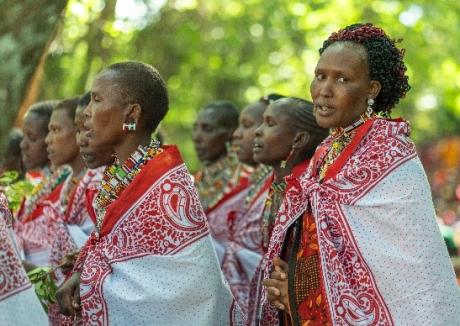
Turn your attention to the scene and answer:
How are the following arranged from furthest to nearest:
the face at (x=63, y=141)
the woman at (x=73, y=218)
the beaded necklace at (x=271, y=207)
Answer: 1. the face at (x=63, y=141)
2. the beaded necklace at (x=271, y=207)
3. the woman at (x=73, y=218)

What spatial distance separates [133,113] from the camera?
5203 mm

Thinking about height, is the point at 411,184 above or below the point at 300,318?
above

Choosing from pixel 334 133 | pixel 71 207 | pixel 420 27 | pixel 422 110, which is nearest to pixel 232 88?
pixel 420 27

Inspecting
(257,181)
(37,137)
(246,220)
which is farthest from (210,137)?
(37,137)

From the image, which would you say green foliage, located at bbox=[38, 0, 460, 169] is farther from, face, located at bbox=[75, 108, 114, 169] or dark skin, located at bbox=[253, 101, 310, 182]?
face, located at bbox=[75, 108, 114, 169]

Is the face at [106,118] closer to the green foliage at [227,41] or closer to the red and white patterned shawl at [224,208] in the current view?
the red and white patterned shawl at [224,208]

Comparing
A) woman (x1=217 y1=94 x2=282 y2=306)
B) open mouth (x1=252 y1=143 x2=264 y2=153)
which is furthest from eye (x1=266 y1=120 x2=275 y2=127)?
woman (x1=217 y1=94 x2=282 y2=306)

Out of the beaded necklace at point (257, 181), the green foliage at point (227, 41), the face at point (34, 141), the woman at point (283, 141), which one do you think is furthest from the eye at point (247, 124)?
the green foliage at point (227, 41)

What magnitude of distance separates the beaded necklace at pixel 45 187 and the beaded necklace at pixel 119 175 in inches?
90.3

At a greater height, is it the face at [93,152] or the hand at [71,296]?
the face at [93,152]

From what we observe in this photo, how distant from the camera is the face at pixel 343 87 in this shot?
187 inches

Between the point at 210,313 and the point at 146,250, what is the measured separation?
483 millimetres

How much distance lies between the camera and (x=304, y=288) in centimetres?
464

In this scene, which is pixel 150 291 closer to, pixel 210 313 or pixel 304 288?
pixel 210 313
